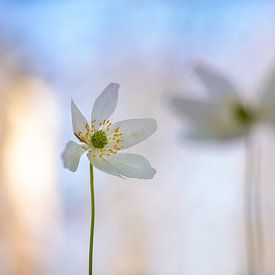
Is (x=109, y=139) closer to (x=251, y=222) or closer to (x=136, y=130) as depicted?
(x=136, y=130)

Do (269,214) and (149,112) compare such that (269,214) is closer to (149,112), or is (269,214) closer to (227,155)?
(227,155)

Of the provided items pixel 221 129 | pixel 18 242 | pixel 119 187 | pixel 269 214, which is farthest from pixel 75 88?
pixel 221 129

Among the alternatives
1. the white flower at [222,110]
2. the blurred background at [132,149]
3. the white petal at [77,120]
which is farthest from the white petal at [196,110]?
the blurred background at [132,149]

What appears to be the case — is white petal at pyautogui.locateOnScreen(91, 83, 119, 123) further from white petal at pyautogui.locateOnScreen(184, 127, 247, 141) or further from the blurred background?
the blurred background

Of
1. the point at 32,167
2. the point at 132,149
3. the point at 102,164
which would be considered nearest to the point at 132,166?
the point at 102,164

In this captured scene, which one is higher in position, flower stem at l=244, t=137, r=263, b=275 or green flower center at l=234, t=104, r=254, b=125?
green flower center at l=234, t=104, r=254, b=125

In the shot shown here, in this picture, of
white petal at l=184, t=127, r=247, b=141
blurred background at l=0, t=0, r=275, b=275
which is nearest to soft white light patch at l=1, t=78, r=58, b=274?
blurred background at l=0, t=0, r=275, b=275

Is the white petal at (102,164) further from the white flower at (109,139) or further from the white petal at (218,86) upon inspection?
the white petal at (218,86)

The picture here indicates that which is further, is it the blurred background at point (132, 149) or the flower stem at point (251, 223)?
the blurred background at point (132, 149)
